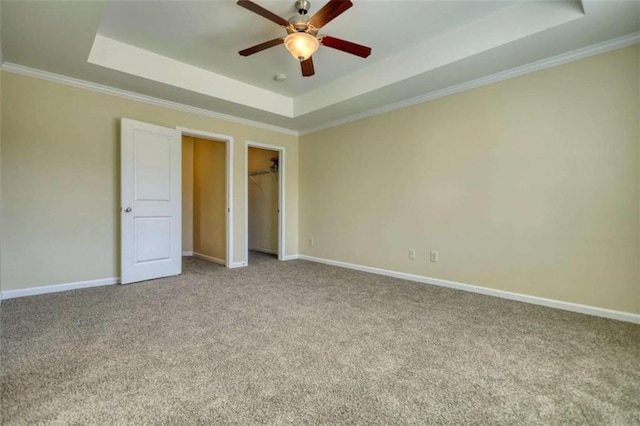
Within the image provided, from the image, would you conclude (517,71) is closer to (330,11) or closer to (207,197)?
(330,11)

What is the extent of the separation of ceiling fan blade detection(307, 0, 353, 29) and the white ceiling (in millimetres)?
316

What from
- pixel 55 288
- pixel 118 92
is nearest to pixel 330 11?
pixel 118 92

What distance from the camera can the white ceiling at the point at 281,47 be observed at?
7.48 feet

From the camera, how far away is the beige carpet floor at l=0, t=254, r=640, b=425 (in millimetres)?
1351

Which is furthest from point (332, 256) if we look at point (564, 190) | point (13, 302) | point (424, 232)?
point (13, 302)

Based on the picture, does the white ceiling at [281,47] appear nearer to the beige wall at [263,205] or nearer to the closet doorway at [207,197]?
the closet doorway at [207,197]

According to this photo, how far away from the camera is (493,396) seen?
4.80 feet

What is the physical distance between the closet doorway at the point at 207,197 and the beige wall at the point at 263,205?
3.90 ft

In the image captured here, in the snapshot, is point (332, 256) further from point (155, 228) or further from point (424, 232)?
point (155, 228)

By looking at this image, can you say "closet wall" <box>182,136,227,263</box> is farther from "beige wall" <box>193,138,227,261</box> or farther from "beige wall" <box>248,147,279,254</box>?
"beige wall" <box>248,147,279,254</box>

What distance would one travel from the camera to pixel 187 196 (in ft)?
19.7

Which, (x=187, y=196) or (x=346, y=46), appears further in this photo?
(x=187, y=196)

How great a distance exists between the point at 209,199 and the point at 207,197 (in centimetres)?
10

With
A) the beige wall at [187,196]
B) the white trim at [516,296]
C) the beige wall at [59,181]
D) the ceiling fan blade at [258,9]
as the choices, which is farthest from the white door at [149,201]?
the white trim at [516,296]
